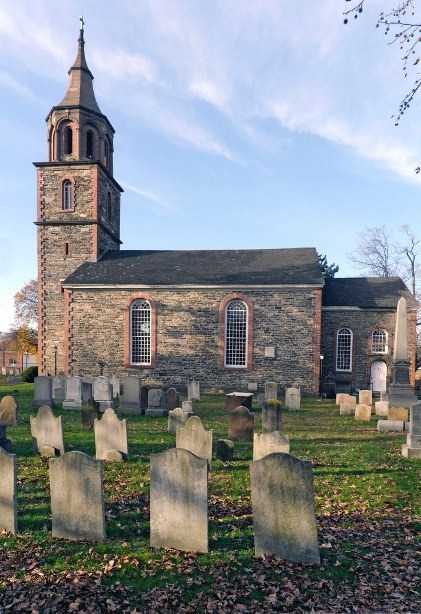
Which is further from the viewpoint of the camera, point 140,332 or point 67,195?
point 67,195

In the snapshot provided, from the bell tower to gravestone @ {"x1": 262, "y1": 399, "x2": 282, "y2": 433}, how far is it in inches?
698

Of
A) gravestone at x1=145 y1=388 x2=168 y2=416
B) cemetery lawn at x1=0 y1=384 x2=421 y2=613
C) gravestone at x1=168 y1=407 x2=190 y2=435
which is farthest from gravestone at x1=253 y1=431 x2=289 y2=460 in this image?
gravestone at x1=145 y1=388 x2=168 y2=416

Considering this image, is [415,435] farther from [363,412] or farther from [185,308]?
[185,308]

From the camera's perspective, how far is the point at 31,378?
28672 mm

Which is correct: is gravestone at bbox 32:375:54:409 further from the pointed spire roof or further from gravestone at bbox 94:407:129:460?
the pointed spire roof

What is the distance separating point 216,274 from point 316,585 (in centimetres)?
1987

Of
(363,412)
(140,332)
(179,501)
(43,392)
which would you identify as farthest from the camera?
(140,332)

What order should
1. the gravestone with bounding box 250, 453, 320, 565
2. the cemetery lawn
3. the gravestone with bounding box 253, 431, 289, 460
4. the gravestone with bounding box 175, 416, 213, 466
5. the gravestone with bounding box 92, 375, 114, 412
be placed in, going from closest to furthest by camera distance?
the cemetery lawn → the gravestone with bounding box 250, 453, 320, 565 → the gravestone with bounding box 253, 431, 289, 460 → the gravestone with bounding box 175, 416, 213, 466 → the gravestone with bounding box 92, 375, 114, 412

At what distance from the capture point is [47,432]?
8.63 meters

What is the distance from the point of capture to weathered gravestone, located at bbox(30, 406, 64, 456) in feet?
27.9

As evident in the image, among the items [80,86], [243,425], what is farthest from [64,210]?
[243,425]

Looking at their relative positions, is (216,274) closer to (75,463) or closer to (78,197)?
(78,197)

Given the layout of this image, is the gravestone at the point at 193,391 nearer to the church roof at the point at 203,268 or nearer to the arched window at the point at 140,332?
the arched window at the point at 140,332

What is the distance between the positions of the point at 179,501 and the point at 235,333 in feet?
58.9
